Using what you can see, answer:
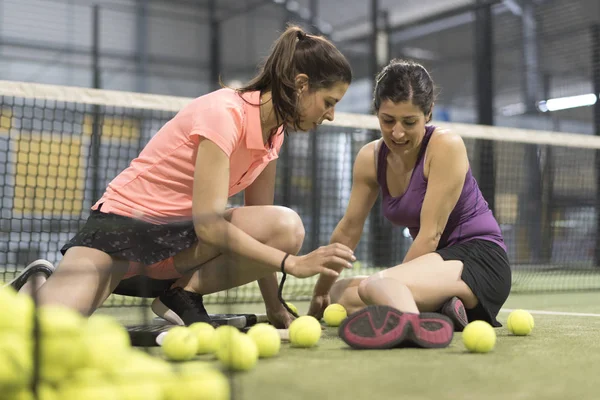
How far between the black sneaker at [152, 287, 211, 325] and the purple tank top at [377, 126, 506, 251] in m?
0.72

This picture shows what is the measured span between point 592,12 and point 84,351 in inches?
442

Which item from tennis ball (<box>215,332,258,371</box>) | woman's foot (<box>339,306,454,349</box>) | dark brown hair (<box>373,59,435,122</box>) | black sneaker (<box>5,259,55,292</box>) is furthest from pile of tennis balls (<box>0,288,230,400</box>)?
dark brown hair (<box>373,59,435,122</box>)

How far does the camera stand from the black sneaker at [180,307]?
198 cm

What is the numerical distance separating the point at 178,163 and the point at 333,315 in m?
0.73

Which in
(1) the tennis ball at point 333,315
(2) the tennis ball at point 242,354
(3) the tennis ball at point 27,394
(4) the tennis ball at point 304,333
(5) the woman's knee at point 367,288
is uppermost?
(5) the woman's knee at point 367,288

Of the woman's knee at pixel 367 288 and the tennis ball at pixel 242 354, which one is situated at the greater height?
the woman's knee at pixel 367 288

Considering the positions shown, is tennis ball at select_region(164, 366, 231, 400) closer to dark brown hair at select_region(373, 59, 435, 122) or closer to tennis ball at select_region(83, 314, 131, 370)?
tennis ball at select_region(83, 314, 131, 370)

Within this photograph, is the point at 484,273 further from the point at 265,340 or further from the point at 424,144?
the point at 265,340

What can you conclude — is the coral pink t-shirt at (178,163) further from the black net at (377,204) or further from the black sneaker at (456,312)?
the black net at (377,204)

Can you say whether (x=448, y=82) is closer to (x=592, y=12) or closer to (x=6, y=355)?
(x=592, y=12)

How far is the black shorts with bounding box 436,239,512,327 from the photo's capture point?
2184 millimetres

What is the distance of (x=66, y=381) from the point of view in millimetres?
914

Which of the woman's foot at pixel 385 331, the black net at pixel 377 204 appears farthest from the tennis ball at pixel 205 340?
the black net at pixel 377 204

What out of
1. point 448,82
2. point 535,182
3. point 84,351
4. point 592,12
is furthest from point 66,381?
point 448,82
